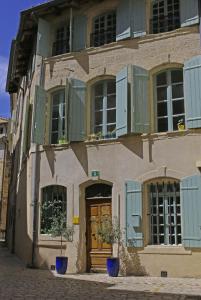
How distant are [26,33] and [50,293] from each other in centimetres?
1031

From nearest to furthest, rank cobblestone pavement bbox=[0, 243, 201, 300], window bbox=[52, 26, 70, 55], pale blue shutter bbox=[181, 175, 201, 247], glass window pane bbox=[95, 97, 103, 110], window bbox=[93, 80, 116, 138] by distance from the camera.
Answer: cobblestone pavement bbox=[0, 243, 201, 300] → pale blue shutter bbox=[181, 175, 201, 247] → window bbox=[93, 80, 116, 138] → glass window pane bbox=[95, 97, 103, 110] → window bbox=[52, 26, 70, 55]

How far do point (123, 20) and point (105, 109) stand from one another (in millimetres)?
2809

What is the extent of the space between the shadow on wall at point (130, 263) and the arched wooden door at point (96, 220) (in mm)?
591

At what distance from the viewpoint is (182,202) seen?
37.2 feet

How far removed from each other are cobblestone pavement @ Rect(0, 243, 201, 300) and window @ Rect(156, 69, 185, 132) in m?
4.15

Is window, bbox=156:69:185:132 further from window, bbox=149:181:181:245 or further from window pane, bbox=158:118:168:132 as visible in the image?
window, bbox=149:181:181:245

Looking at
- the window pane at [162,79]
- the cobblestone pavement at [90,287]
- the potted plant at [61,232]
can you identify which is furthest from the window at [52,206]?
the window pane at [162,79]

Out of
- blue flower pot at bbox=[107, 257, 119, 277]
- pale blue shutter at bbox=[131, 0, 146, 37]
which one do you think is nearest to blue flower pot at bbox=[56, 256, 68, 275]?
blue flower pot at bbox=[107, 257, 119, 277]

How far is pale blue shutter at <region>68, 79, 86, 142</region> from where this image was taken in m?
13.2

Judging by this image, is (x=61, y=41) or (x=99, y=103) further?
(x=61, y=41)

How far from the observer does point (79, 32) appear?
14.3 metres

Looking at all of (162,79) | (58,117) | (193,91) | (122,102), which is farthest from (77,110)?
(193,91)

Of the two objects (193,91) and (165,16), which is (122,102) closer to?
(193,91)

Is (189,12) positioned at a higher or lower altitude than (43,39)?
lower
